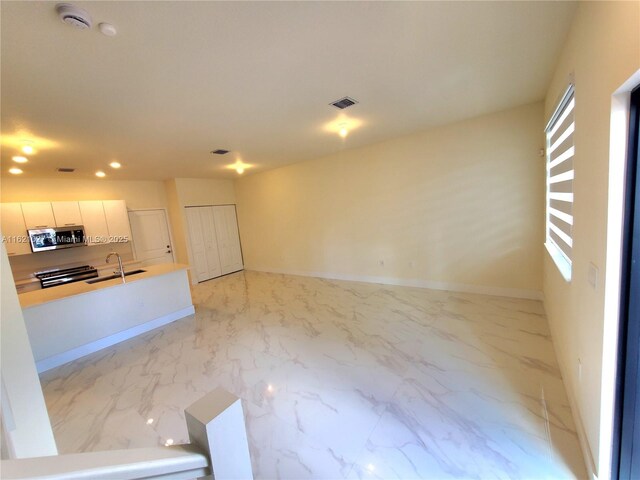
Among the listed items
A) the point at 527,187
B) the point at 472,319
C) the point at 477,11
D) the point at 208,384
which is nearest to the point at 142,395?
the point at 208,384

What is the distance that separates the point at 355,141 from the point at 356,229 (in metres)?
1.70

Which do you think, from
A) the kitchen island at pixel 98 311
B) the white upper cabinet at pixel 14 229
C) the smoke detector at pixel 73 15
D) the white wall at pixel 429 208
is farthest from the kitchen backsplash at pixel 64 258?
the smoke detector at pixel 73 15

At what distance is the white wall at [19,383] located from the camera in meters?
1.32

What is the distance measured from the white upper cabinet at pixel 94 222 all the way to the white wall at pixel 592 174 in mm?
7093

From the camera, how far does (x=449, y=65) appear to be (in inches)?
90.8

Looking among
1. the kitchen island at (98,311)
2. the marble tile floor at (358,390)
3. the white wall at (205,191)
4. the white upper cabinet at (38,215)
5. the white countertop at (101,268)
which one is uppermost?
the white wall at (205,191)

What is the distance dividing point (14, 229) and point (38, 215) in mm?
382

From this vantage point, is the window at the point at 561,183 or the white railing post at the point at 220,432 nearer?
the white railing post at the point at 220,432

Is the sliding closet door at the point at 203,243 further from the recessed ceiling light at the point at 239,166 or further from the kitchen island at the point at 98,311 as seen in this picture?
the kitchen island at the point at 98,311

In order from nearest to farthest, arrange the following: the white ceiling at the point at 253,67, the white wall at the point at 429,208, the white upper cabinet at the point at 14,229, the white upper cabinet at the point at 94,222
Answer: the white ceiling at the point at 253,67 → the white wall at the point at 429,208 → the white upper cabinet at the point at 14,229 → the white upper cabinet at the point at 94,222

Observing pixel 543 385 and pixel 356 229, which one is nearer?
pixel 543 385

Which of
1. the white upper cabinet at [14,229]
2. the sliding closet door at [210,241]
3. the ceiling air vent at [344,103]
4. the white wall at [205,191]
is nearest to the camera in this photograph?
the ceiling air vent at [344,103]

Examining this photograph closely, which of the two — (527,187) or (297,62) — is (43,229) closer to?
(297,62)

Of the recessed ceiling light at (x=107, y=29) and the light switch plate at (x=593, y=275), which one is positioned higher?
the recessed ceiling light at (x=107, y=29)
